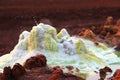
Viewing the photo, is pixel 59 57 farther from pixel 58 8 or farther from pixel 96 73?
pixel 58 8

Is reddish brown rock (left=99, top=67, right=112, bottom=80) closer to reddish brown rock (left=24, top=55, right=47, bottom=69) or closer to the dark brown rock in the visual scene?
reddish brown rock (left=24, top=55, right=47, bottom=69)

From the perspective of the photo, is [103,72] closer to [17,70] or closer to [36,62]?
[36,62]

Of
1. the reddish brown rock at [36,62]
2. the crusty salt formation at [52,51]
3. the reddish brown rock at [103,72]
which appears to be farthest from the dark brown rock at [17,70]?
the reddish brown rock at [103,72]

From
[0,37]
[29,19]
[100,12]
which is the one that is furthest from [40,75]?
[100,12]

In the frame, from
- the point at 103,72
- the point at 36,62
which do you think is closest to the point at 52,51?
the point at 36,62

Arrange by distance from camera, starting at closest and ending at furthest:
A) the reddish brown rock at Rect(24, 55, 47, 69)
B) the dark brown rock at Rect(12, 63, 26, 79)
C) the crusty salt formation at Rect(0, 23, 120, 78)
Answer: the dark brown rock at Rect(12, 63, 26, 79), the reddish brown rock at Rect(24, 55, 47, 69), the crusty salt formation at Rect(0, 23, 120, 78)

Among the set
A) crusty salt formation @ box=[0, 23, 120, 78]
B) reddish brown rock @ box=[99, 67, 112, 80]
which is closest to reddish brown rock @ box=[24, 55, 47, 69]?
crusty salt formation @ box=[0, 23, 120, 78]

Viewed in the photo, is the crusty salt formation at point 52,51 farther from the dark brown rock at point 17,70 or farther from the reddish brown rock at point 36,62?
the dark brown rock at point 17,70

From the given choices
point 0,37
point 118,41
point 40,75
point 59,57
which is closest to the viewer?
point 40,75
